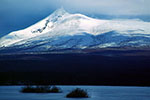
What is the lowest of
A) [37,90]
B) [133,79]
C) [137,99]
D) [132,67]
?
[137,99]

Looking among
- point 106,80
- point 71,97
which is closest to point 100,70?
point 106,80

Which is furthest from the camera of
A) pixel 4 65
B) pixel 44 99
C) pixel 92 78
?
pixel 4 65

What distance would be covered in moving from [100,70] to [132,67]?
7384 mm

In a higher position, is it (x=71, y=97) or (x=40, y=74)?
(x=40, y=74)

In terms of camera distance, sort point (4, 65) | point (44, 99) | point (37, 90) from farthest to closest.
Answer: point (4, 65) → point (37, 90) → point (44, 99)

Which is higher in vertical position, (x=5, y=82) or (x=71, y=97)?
(x=5, y=82)

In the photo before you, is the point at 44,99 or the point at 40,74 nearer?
the point at 44,99

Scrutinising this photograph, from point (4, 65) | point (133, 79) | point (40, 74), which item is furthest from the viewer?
point (4, 65)

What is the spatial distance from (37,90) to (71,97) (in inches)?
397

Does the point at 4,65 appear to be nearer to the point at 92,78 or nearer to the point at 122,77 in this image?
the point at 92,78

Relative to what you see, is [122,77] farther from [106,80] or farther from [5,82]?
[5,82]

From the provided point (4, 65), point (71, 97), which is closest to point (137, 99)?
point (71, 97)

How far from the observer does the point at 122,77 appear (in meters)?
84.8

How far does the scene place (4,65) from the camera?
411ft
